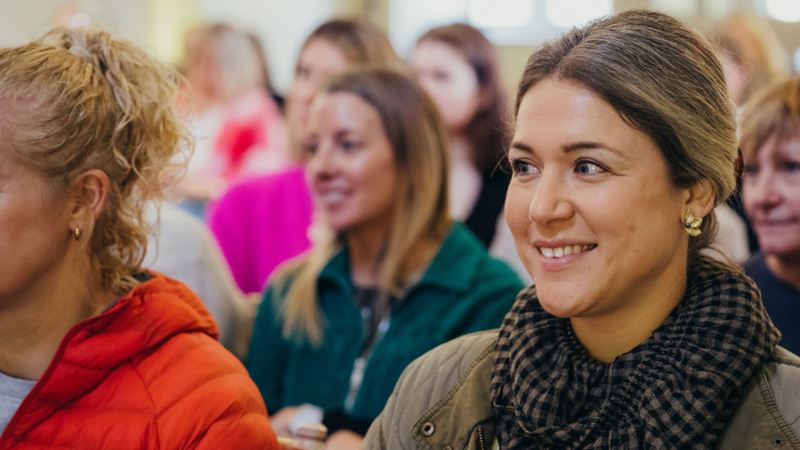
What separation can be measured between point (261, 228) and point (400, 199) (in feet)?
2.98

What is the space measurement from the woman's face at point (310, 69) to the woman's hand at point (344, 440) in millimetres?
1580

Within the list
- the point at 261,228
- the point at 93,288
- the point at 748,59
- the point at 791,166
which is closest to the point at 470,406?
the point at 93,288

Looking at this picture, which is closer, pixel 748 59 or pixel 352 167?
pixel 352 167

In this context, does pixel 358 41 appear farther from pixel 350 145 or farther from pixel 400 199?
pixel 400 199

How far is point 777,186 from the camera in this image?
2.59 m

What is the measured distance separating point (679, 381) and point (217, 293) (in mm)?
1449

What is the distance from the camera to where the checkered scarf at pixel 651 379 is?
149 centimetres

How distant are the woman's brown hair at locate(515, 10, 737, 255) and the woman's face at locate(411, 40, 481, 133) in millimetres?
2415

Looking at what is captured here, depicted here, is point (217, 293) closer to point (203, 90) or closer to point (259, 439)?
point (259, 439)

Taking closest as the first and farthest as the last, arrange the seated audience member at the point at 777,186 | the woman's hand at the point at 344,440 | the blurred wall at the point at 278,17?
the woman's hand at the point at 344,440 < the seated audience member at the point at 777,186 < the blurred wall at the point at 278,17

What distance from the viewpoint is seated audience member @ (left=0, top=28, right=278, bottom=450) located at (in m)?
1.71

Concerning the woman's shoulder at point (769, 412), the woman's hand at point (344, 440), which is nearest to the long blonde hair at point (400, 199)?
the woman's hand at point (344, 440)

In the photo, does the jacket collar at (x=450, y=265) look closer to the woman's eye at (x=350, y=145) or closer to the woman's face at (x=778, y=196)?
the woman's eye at (x=350, y=145)

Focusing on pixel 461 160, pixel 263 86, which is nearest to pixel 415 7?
pixel 263 86
